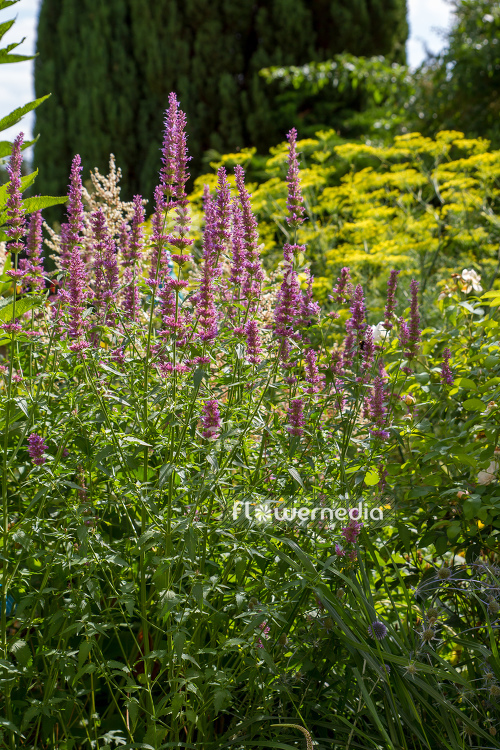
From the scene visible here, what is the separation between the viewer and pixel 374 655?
6.00ft

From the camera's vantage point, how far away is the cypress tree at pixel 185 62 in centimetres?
1165

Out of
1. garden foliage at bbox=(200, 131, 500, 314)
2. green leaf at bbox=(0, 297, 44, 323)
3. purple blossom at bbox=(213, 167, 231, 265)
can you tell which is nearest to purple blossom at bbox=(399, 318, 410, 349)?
purple blossom at bbox=(213, 167, 231, 265)

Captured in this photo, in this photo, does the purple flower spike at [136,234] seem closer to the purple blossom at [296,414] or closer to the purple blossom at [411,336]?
the purple blossom at [296,414]

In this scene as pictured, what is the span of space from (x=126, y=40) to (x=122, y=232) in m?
11.6

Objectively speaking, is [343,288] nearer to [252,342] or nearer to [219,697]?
[252,342]

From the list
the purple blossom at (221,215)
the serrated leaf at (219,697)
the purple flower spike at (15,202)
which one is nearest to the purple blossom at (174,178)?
the purple blossom at (221,215)

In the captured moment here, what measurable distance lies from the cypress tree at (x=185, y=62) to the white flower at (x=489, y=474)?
1016 centimetres

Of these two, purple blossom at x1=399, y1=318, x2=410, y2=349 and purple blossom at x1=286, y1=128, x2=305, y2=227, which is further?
purple blossom at x1=399, y1=318, x2=410, y2=349

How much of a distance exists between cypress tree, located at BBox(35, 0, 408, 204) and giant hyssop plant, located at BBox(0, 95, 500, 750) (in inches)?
398

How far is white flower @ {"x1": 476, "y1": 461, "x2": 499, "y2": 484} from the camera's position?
2.29 metres

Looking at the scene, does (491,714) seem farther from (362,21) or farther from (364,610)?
(362,21)

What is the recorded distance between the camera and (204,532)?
1.93 metres

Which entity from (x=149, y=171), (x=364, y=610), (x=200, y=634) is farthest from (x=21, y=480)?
(x=149, y=171)

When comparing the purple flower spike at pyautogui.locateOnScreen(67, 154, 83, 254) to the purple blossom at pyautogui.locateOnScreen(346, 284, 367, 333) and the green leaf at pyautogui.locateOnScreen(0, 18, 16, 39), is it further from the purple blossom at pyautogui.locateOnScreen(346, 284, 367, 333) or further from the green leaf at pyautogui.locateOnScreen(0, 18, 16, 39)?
the purple blossom at pyautogui.locateOnScreen(346, 284, 367, 333)
